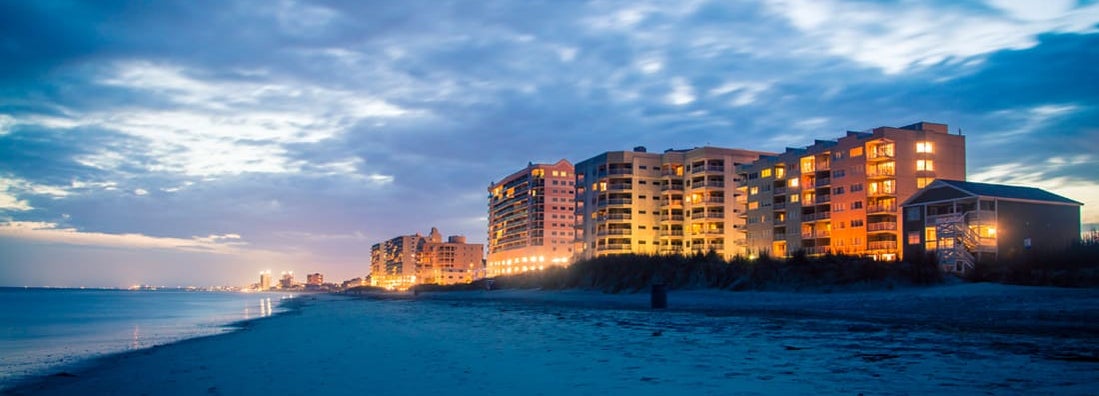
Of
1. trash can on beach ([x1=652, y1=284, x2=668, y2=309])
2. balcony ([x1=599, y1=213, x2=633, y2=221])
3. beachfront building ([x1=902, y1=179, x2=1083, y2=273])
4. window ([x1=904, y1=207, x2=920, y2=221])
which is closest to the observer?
trash can on beach ([x1=652, y1=284, x2=668, y2=309])

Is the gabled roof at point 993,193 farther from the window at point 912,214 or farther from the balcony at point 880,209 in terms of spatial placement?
the balcony at point 880,209

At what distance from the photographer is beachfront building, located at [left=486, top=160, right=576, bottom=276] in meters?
166

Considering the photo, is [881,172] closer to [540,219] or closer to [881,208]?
[881,208]

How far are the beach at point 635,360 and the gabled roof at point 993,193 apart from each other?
137 feet

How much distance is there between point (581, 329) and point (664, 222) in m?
95.6

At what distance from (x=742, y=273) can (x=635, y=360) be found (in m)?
42.9

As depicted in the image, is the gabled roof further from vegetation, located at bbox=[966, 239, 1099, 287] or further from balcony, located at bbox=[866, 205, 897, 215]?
vegetation, located at bbox=[966, 239, 1099, 287]

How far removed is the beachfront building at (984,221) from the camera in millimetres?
59312

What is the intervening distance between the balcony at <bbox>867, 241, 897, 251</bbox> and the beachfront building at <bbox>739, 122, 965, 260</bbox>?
97 millimetres

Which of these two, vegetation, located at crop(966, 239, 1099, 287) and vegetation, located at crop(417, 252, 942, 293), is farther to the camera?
vegetation, located at crop(417, 252, 942, 293)

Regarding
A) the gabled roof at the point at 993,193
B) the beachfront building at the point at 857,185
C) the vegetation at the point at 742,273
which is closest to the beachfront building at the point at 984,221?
the gabled roof at the point at 993,193

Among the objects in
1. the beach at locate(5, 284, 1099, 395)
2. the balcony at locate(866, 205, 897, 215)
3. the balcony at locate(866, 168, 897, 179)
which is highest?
the balcony at locate(866, 168, 897, 179)

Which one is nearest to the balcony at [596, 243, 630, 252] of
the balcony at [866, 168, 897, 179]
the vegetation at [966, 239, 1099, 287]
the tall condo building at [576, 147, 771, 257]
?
the tall condo building at [576, 147, 771, 257]

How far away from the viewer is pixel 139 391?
36.6 feet
